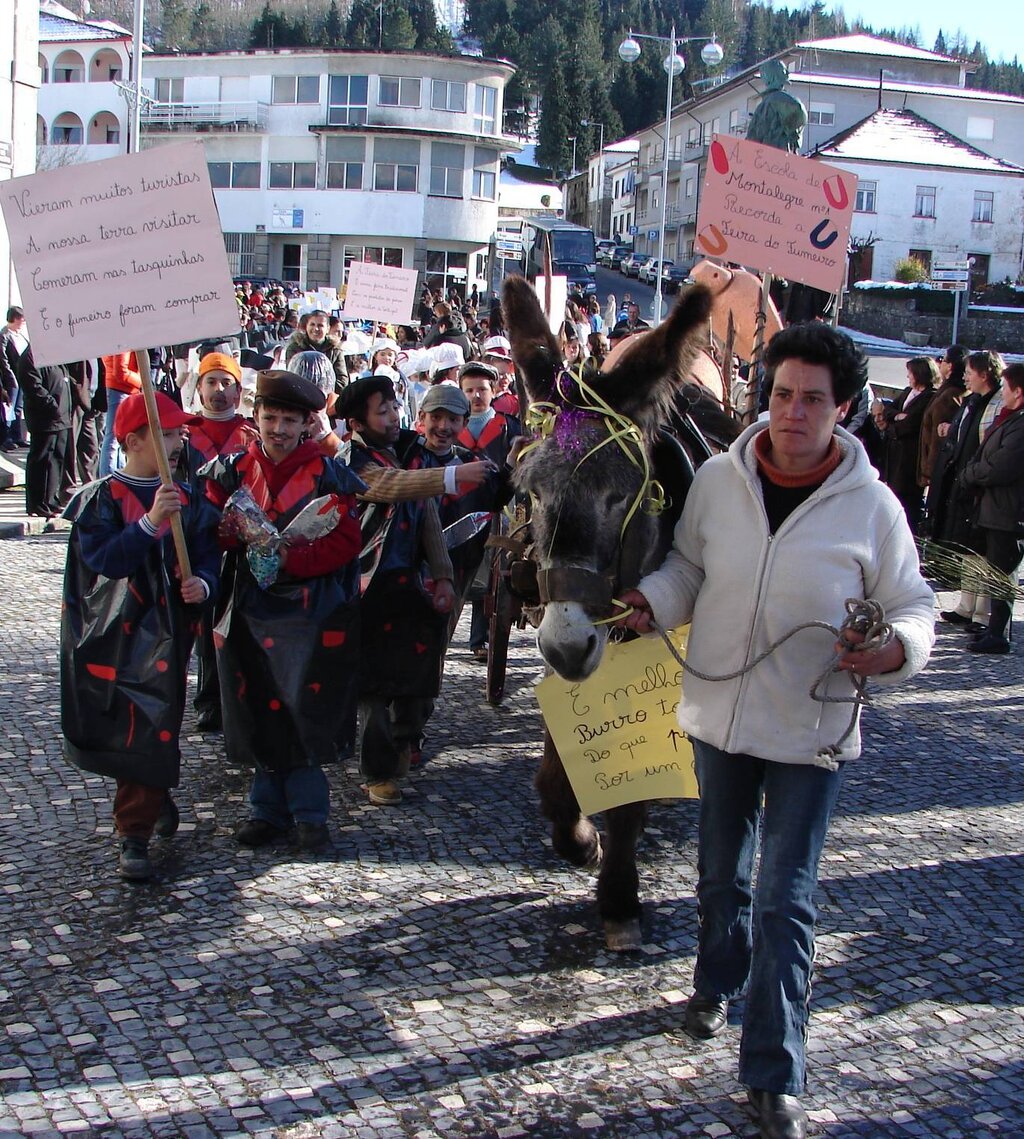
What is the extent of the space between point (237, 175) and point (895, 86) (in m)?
36.3

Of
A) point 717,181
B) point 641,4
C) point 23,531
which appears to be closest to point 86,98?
point 23,531

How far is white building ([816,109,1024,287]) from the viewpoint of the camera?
2569 inches

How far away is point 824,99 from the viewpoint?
7212cm

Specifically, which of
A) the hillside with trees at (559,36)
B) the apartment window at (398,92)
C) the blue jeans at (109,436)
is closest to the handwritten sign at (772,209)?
Result: the blue jeans at (109,436)

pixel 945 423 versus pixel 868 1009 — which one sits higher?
pixel 945 423

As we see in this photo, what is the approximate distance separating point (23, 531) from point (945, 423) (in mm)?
8705

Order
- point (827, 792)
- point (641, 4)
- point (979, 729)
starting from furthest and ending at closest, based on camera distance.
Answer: point (641, 4) < point (979, 729) < point (827, 792)

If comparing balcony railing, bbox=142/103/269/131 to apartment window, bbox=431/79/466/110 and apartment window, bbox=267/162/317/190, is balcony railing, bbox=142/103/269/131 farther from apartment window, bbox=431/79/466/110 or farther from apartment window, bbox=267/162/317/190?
apartment window, bbox=431/79/466/110

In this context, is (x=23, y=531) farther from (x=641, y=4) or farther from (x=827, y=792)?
(x=641, y=4)

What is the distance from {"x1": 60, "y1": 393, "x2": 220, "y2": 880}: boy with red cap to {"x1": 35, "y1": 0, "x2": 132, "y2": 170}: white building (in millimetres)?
66919

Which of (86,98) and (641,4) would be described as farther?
(641,4)

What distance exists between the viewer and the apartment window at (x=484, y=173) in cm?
6203

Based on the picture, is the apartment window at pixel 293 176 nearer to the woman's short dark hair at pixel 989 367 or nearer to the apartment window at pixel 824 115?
the apartment window at pixel 824 115

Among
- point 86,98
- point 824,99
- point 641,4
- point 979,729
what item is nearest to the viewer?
point 979,729
